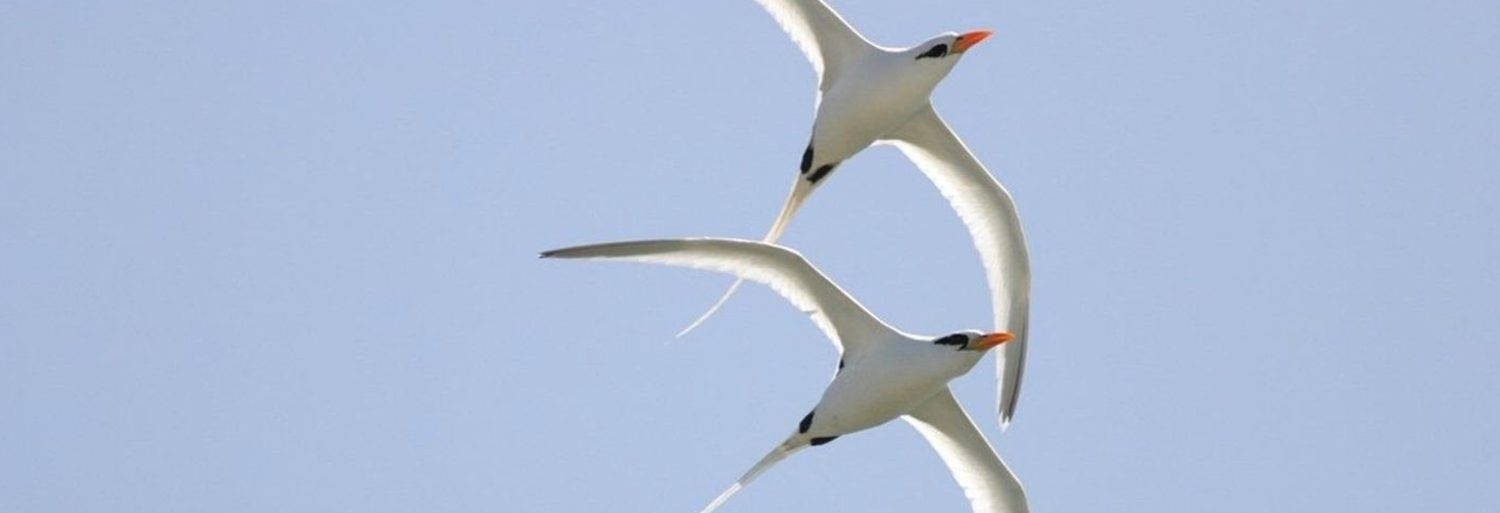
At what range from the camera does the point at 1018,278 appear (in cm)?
2144

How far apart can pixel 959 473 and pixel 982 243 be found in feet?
6.30

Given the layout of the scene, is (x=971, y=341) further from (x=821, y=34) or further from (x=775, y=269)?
(x=821, y=34)

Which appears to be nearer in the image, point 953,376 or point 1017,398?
point 953,376

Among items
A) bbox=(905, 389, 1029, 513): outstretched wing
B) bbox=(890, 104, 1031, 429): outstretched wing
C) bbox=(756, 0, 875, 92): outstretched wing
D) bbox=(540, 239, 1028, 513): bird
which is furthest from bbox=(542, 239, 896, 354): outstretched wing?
bbox=(890, 104, 1031, 429): outstretched wing

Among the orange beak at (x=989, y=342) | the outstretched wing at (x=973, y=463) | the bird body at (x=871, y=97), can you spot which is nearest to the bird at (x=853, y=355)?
the orange beak at (x=989, y=342)

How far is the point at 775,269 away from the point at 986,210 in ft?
9.45

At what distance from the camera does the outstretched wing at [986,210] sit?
69.8ft

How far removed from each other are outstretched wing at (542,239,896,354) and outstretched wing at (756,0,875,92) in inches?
71.7

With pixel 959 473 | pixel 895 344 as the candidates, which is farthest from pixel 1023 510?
pixel 895 344

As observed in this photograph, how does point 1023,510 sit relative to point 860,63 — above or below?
below

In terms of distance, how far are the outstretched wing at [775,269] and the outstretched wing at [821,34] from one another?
182 centimetres

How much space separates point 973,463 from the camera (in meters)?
20.5

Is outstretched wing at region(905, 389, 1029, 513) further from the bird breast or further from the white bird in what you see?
the bird breast

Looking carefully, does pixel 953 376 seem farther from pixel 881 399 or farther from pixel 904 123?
pixel 904 123
